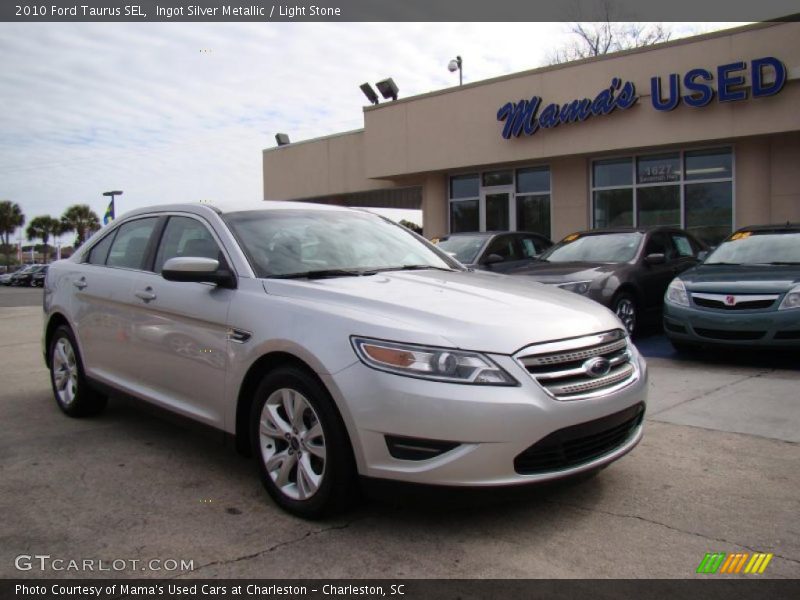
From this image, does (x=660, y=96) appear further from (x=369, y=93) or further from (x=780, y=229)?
(x=369, y=93)

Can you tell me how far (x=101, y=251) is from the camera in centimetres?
532

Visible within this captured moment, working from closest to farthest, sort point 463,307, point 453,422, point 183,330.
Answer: point 453,422, point 463,307, point 183,330

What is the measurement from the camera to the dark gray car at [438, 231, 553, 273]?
10.4 metres

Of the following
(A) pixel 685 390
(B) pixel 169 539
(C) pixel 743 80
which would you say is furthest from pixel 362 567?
(C) pixel 743 80

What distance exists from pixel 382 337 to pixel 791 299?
5.41 m

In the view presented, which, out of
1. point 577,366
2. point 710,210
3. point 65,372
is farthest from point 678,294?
point 710,210

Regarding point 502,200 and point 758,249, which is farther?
point 502,200

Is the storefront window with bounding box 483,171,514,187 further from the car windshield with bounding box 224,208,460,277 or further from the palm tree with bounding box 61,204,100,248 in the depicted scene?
the palm tree with bounding box 61,204,100,248

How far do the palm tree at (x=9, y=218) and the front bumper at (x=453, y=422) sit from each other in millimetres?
83110

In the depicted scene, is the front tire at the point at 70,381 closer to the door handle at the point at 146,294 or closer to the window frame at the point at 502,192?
the door handle at the point at 146,294

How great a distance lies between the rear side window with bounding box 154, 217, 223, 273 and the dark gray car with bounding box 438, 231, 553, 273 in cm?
602

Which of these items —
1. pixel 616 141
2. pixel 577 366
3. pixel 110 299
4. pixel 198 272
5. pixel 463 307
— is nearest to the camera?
pixel 577 366

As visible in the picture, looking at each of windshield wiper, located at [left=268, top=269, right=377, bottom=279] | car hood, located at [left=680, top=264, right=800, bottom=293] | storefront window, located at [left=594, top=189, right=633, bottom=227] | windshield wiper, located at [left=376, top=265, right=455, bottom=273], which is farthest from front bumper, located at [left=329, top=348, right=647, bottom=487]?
storefront window, located at [left=594, top=189, right=633, bottom=227]

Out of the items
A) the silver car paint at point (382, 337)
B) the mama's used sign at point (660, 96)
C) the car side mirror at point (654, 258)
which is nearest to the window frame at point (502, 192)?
the mama's used sign at point (660, 96)
